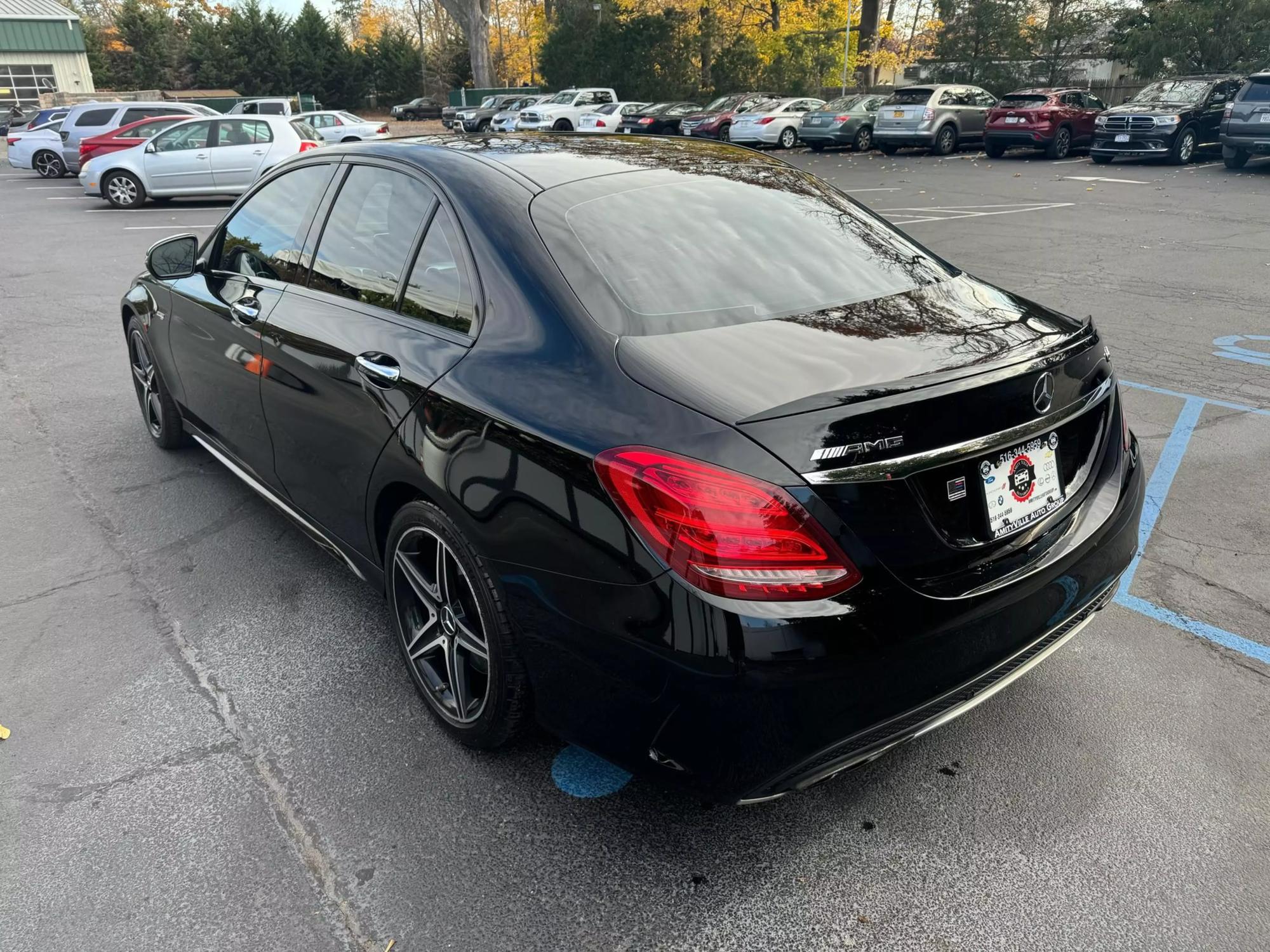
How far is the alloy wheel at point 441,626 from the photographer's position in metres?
2.71

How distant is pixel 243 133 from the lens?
1748 cm

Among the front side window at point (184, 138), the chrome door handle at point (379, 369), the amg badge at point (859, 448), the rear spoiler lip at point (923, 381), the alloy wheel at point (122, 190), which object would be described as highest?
the rear spoiler lip at point (923, 381)

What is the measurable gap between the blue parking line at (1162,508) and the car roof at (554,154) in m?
1.92

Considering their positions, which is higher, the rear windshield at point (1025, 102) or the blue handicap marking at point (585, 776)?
the rear windshield at point (1025, 102)

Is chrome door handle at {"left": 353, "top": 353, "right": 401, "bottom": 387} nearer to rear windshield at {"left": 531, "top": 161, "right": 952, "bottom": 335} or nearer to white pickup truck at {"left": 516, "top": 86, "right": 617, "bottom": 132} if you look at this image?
rear windshield at {"left": 531, "top": 161, "right": 952, "bottom": 335}

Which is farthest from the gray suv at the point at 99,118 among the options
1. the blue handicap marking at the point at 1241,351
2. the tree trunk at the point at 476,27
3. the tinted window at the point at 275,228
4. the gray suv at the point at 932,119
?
the tree trunk at the point at 476,27

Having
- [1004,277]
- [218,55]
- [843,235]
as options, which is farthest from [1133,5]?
[218,55]

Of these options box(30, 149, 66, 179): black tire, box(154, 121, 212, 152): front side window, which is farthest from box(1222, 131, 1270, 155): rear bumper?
box(30, 149, 66, 179): black tire

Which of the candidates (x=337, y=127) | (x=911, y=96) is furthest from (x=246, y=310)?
(x=911, y=96)

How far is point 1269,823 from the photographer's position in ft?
8.26

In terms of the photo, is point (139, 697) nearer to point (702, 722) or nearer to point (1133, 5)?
point (702, 722)

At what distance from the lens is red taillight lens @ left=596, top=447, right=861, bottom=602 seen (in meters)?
1.98

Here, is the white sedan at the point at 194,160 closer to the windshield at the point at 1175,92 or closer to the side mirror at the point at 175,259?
the side mirror at the point at 175,259

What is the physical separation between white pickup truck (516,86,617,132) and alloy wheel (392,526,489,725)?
1166 inches
